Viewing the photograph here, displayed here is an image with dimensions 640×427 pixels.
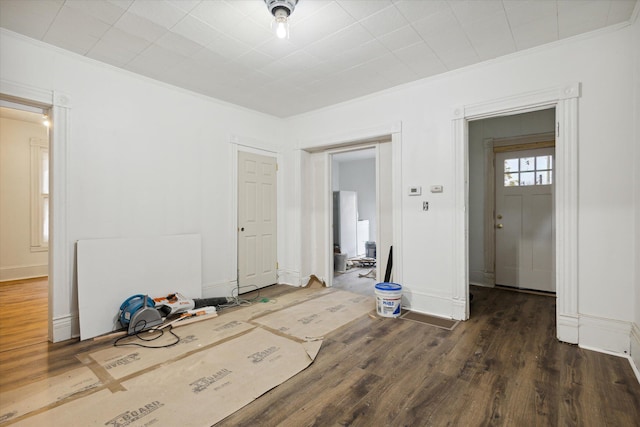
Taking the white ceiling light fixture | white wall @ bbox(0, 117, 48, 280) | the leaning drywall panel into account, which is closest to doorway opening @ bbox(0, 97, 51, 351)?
white wall @ bbox(0, 117, 48, 280)

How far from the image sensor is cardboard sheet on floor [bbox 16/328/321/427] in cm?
180

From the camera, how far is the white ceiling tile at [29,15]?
2246 mm

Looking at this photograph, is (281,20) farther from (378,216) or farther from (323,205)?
(323,205)

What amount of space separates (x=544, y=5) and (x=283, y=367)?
3.36 metres

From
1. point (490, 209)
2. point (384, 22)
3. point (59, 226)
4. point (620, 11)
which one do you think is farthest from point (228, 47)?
point (490, 209)

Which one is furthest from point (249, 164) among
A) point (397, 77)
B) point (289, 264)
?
point (397, 77)

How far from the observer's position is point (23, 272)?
18.0 feet

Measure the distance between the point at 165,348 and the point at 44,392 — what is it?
0.80m

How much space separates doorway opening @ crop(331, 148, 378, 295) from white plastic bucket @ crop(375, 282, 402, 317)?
Result: 3.17 ft

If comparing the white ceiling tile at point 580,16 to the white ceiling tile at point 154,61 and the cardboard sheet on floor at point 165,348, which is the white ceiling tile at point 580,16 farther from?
the cardboard sheet on floor at point 165,348

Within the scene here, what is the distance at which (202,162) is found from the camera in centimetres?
400

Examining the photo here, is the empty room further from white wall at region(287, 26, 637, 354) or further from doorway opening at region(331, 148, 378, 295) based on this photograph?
doorway opening at region(331, 148, 378, 295)

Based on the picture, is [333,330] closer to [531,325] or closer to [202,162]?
[531,325]

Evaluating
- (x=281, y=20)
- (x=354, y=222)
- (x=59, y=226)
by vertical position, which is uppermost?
(x=281, y=20)
